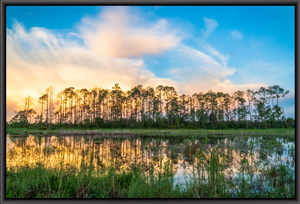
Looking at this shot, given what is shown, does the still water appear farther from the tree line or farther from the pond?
the tree line

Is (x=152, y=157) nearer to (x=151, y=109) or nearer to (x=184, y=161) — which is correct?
(x=184, y=161)

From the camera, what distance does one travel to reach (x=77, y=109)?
5459 centimetres

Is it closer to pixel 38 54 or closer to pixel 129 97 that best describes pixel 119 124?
pixel 129 97

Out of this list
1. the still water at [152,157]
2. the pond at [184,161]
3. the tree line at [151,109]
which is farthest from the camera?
the tree line at [151,109]

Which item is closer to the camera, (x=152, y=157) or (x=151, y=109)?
(x=152, y=157)

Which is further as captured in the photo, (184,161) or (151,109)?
(151,109)

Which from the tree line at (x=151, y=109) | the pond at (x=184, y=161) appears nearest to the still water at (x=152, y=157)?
the pond at (x=184, y=161)

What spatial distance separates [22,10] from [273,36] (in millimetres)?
5740

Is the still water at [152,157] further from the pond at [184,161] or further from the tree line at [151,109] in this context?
the tree line at [151,109]

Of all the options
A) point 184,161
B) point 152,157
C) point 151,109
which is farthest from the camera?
point 151,109

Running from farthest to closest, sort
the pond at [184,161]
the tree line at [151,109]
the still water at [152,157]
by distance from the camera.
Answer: the tree line at [151,109] → the still water at [152,157] → the pond at [184,161]

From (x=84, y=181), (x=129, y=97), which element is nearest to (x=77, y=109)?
(x=129, y=97)

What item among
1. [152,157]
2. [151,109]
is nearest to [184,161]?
[152,157]

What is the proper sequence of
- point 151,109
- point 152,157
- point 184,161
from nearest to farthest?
point 184,161 < point 152,157 < point 151,109
